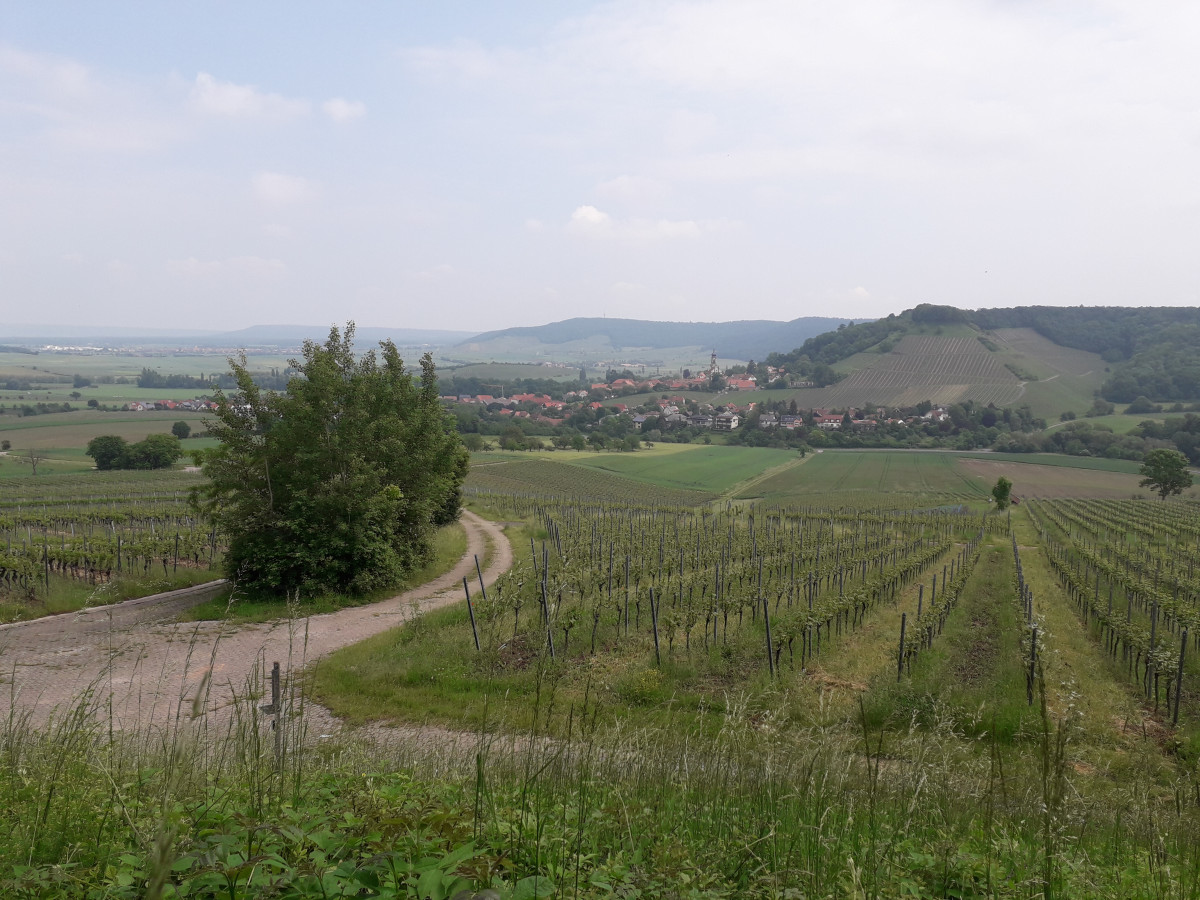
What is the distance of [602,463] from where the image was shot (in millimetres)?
78688

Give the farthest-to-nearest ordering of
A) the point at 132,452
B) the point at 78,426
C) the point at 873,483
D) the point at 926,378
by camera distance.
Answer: the point at 926,378
the point at 78,426
the point at 873,483
the point at 132,452

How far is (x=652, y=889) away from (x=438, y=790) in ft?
5.24

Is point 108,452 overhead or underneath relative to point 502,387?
underneath

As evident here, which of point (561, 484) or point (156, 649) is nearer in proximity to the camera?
point (156, 649)

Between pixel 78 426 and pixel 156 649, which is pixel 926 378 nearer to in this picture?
pixel 78 426

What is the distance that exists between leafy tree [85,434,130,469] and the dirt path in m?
54.9

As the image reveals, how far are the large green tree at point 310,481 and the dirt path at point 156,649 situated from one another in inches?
64.1

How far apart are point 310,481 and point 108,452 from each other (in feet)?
188

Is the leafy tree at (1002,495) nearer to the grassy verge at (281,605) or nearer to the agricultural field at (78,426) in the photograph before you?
the grassy verge at (281,605)

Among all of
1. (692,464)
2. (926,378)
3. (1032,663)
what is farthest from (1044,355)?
(1032,663)

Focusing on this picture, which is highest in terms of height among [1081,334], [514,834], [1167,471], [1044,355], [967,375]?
[1081,334]

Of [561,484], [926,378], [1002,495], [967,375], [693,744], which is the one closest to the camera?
[693,744]

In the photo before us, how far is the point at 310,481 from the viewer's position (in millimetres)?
19000

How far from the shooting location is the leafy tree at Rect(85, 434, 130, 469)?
62.8 metres
